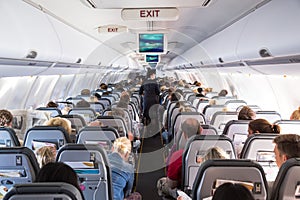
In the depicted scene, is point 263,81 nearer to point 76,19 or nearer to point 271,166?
point 76,19

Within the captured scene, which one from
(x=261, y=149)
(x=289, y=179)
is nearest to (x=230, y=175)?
(x=289, y=179)

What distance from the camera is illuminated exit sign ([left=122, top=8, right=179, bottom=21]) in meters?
6.44

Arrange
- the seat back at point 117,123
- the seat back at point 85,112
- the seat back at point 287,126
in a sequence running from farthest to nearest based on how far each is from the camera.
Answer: the seat back at point 85,112
the seat back at point 117,123
the seat back at point 287,126

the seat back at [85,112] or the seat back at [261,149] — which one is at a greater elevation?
the seat back at [85,112]

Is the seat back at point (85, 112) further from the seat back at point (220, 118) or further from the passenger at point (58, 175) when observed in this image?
the passenger at point (58, 175)

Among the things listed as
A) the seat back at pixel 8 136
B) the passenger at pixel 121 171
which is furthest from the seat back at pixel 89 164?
the seat back at pixel 8 136

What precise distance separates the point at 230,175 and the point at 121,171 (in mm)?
1863

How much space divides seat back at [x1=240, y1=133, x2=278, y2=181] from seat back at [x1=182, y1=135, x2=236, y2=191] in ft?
0.60

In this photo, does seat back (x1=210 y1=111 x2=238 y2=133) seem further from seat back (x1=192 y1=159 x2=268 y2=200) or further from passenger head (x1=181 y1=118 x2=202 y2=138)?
seat back (x1=192 y1=159 x2=268 y2=200)

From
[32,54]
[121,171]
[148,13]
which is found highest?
[148,13]

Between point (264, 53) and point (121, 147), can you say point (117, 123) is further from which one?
point (264, 53)

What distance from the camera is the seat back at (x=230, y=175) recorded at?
10.7 ft

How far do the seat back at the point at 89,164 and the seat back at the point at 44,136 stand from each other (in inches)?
48.6

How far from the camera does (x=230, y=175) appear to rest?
3.26 meters
